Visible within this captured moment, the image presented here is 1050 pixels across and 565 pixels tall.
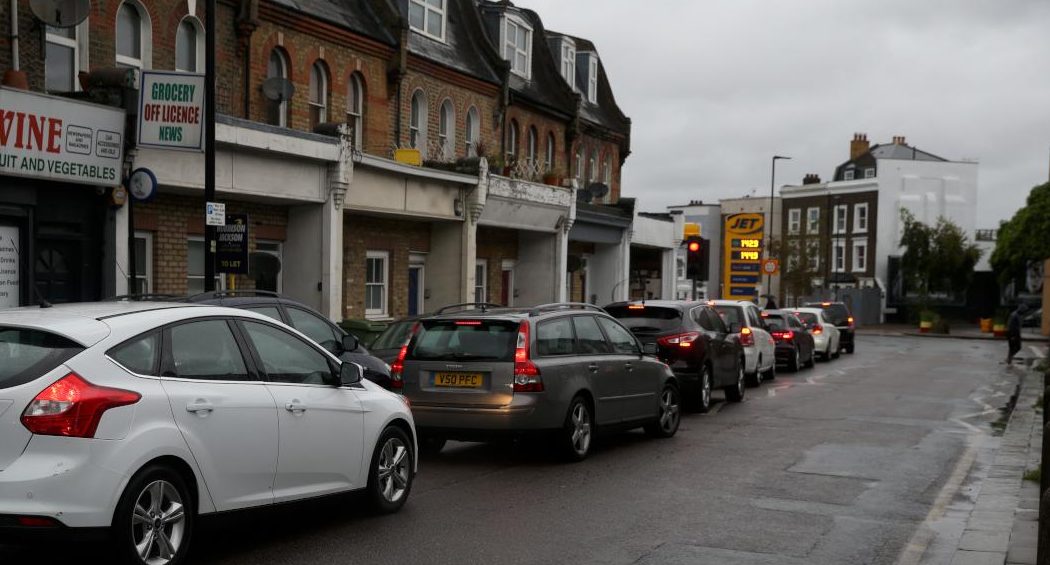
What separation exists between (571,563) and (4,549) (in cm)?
351

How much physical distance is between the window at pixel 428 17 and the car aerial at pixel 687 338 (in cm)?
1105

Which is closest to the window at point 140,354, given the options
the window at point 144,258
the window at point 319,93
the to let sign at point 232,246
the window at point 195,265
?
the to let sign at point 232,246

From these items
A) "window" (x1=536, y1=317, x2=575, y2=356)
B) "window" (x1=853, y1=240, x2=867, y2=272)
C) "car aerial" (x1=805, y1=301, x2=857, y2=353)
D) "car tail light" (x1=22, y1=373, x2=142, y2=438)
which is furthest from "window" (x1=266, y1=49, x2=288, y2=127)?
"window" (x1=853, y1=240, x2=867, y2=272)

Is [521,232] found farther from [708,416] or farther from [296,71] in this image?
[708,416]

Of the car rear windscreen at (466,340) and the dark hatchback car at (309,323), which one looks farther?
the dark hatchback car at (309,323)

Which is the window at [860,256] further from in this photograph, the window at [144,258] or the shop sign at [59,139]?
the shop sign at [59,139]

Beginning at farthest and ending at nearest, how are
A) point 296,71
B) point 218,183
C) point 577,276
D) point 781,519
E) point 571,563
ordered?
point 577,276, point 296,71, point 218,183, point 781,519, point 571,563

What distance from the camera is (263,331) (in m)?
7.38

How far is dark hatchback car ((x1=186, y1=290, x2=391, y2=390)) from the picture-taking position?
10852 mm

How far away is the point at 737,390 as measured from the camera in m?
18.0

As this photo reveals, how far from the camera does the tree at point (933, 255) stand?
68.7 metres

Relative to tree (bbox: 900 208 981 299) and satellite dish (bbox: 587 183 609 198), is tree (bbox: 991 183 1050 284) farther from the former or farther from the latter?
satellite dish (bbox: 587 183 609 198)

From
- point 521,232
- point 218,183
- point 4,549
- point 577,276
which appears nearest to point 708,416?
point 218,183

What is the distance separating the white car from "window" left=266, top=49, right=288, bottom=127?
13.1 metres
